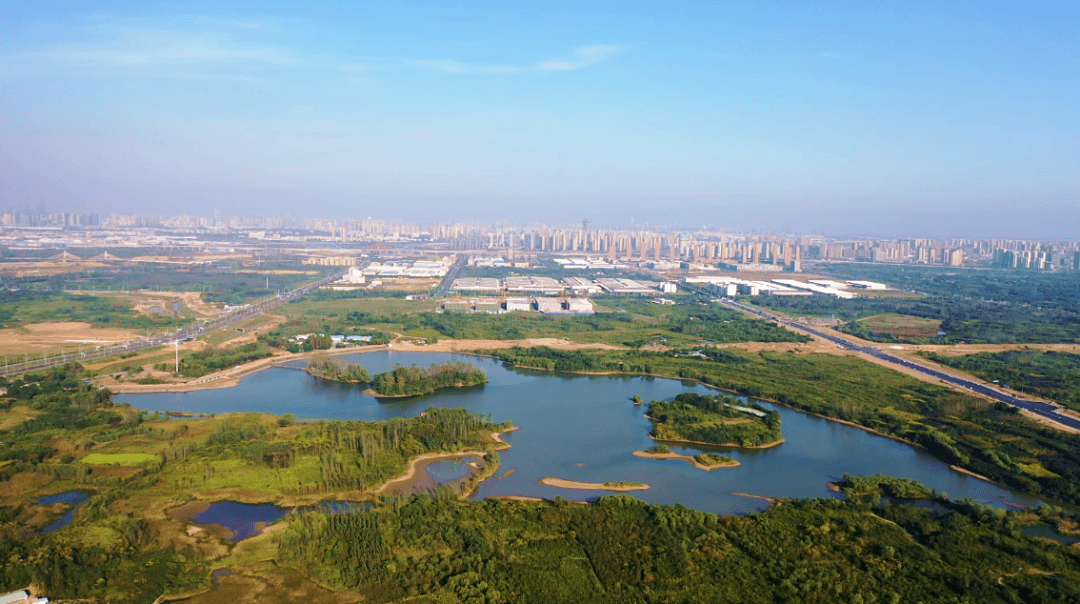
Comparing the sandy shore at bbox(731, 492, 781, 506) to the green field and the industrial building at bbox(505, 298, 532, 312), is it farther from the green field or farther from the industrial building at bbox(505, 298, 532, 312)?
the industrial building at bbox(505, 298, 532, 312)

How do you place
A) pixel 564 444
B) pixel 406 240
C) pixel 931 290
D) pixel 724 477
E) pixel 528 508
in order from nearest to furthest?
1. pixel 528 508
2. pixel 724 477
3. pixel 564 444
4. pixel 931 290
5. pixel 406 240

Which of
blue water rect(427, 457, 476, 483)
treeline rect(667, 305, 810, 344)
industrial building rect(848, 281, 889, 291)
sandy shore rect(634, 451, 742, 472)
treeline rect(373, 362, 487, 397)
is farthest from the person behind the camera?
industrial building rect(848, 281, 889, 291)

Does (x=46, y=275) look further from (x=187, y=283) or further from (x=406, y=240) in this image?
(x=406, y=240)

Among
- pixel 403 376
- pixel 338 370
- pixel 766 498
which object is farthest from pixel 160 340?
pixel 766 498

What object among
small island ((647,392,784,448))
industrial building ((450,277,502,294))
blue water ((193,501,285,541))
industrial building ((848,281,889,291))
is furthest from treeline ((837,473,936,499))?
industrial building ((848,281,889,291))

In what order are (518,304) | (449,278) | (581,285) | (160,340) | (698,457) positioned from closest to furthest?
(698,457)
(160,340)
(518,304)
(581,285)
(449,278)

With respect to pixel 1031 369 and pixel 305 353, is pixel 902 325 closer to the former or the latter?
pixel 1031 369

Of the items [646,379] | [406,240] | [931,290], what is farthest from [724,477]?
[406,240]
